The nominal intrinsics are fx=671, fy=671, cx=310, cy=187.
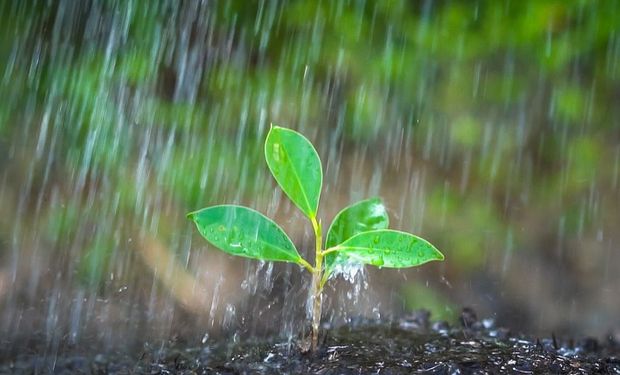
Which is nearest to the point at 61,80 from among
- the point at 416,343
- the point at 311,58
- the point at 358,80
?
the point at 311,58

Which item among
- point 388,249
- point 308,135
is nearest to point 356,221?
point 388,249

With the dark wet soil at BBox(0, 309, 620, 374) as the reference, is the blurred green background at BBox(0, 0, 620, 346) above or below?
above

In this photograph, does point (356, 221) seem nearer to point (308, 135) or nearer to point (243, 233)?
point (243, 233)

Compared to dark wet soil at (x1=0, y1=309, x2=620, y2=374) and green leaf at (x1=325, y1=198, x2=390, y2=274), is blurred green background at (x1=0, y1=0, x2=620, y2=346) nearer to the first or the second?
dark wet soil at (x1=0, y1=309, x2=620, y2=374)

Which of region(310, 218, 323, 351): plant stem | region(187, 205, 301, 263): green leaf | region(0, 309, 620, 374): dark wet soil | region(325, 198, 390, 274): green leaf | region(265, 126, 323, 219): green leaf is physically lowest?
region(0, 309, 620, 374): dark wet soil

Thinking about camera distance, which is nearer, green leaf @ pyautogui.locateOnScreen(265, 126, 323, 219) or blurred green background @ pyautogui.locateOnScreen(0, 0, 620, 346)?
green leaf @ pyautogui.locateOnScreen(265, 126, 323, 219)

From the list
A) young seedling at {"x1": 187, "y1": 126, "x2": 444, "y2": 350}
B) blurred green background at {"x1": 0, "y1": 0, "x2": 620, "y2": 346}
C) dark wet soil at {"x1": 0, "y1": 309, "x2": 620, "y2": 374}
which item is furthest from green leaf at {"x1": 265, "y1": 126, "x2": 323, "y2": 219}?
blurred green background at {"x1": 0, "y1": 0, "x2": 620, "y2": 346}

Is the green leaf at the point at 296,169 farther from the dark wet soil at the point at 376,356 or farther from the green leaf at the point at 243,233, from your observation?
the dark wet soil at the point at 376,356
